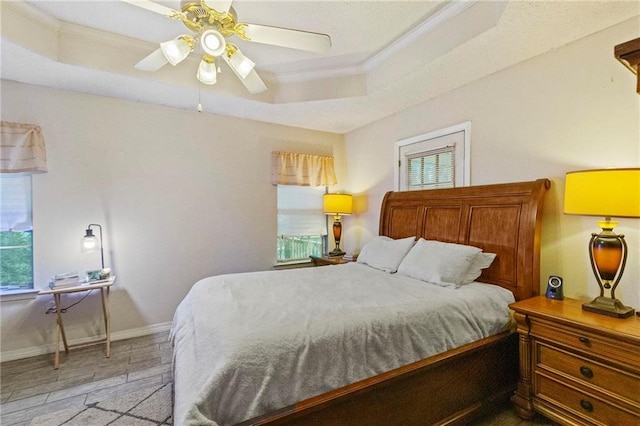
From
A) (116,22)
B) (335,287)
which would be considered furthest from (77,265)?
(335,287)

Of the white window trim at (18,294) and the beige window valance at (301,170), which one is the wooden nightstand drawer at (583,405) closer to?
the beige window valance at (301,170)

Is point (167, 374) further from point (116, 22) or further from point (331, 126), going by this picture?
point (331, 126)

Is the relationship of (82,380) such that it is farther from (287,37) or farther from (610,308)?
(610,308)

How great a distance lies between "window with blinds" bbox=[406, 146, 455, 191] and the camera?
2.94 m

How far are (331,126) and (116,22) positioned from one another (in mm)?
2581

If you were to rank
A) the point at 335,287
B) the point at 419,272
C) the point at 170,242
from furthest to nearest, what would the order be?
the point at 170,242 → the point at 419,272 → the point at 335,287

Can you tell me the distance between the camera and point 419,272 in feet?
7.89

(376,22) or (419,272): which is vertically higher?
(376,22)

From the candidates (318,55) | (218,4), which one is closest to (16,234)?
(218,4)

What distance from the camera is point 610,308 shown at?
64.9 inches

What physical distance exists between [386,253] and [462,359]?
123 cm

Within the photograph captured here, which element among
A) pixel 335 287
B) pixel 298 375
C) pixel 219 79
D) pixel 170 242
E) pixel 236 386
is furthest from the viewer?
pixel 170 242

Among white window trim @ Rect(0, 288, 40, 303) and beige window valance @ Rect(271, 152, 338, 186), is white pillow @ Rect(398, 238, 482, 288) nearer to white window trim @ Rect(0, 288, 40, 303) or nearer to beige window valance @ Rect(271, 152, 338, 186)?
beige window valance @ Rect(271, 152, 338, 186)

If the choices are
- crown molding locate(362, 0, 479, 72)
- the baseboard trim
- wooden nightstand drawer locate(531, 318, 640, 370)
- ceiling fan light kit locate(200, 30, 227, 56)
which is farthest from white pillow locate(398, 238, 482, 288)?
the baseboard trim
